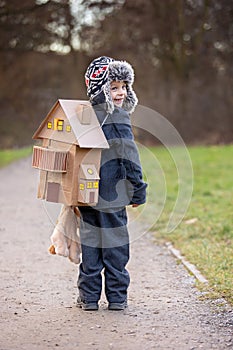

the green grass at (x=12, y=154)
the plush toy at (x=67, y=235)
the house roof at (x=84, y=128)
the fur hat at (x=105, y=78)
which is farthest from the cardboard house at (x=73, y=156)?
the green grass at (x=12, y=154)

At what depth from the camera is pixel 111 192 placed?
5.52 metres

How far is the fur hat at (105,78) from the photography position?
5477 mm

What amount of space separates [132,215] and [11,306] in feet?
15.9

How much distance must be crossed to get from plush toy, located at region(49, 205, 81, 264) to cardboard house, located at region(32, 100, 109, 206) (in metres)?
0.27

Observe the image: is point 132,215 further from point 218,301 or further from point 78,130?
point 78,130

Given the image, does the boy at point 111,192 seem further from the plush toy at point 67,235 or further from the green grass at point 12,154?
the green grass at point 12,154

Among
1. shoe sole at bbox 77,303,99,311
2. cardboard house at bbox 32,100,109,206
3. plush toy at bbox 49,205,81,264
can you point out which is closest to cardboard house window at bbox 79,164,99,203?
cardboard house at bbox 32,100,109,206

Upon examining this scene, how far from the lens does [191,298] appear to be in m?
6.15

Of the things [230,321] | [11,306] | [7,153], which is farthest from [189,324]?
[7,153]

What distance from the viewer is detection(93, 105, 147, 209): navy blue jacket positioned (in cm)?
545

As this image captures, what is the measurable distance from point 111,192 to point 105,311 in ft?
2.86

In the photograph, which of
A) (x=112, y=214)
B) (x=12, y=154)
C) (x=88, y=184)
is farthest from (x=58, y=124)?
(x=12, y=154)

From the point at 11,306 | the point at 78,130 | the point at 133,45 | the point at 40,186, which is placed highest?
the point at 133,45

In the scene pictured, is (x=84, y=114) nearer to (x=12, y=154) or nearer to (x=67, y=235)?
(x=67, y=235)
